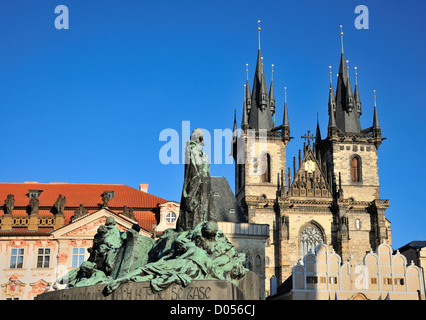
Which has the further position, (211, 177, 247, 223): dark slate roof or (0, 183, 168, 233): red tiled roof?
(211, 177, 247, 223): dark slate roof

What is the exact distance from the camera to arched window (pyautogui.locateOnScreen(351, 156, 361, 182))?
5366 cm

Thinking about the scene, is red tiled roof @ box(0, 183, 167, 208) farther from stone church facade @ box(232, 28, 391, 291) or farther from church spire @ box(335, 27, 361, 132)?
church spire @ box(335, 27, 361, 132)

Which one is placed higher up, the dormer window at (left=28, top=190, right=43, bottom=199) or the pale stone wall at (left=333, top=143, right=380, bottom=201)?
the pale stone wall at (left=333, top=143, right=380, bottom=201)

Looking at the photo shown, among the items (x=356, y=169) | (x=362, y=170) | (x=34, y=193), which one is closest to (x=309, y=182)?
(x=356, y=169)

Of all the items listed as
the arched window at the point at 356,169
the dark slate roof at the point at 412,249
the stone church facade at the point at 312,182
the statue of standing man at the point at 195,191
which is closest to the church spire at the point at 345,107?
the stone church facade at the point at 312,182

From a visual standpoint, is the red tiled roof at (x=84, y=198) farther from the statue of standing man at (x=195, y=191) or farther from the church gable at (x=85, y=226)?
the statue of standing man at (x=195, y=191)

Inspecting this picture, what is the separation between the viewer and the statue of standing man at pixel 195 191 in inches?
441

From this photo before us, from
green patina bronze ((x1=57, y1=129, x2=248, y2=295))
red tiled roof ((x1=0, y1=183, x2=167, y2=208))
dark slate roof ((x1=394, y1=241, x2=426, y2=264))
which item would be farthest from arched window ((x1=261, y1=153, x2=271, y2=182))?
green patina bronze ((x1=57, y1=129, x2=248, y2=295))

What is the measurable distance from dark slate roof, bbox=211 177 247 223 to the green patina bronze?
31025mm

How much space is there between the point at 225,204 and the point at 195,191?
3283cm

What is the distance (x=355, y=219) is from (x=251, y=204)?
382 inches

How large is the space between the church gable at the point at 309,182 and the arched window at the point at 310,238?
3.13m
